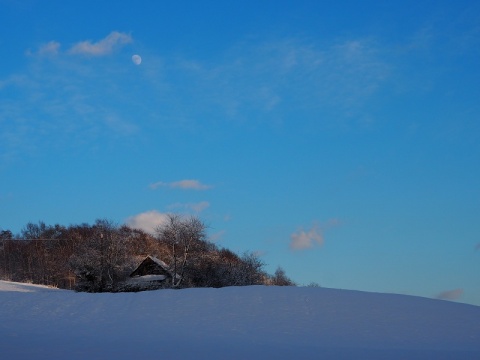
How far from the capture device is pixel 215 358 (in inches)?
591

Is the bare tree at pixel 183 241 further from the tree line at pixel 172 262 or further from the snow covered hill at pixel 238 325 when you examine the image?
the snow covered hill at pixel 238 325

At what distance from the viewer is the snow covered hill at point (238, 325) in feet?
53.6

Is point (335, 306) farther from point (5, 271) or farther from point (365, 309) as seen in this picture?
point (5, 271)

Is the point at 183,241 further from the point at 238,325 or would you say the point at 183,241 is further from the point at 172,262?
the point at 238,325

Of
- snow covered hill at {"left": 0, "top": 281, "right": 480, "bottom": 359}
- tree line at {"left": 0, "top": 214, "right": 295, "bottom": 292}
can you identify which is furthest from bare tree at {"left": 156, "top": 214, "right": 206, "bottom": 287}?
snow covered hill at {"left": 0, "top": 281, "right": 480, "bottom": 359}

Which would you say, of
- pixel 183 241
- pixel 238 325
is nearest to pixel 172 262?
pixel 183 241

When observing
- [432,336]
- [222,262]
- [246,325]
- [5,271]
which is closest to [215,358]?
[246,325]

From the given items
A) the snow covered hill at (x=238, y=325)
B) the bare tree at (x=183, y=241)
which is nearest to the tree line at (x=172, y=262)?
the bare tree at (x=183, y=241)

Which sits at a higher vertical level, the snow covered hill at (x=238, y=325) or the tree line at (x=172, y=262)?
the tree line at (x=172, y=262)

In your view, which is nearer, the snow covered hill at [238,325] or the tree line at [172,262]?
the snow covered hill at [238,325]

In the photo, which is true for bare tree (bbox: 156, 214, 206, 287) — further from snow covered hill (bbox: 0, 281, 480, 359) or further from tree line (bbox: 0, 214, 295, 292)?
snow covered hill (bbox: 0, 281, 480, 359)

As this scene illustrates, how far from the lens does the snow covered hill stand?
53.6 ft

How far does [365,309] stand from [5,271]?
243 feet

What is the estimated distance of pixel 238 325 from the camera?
2034cm
